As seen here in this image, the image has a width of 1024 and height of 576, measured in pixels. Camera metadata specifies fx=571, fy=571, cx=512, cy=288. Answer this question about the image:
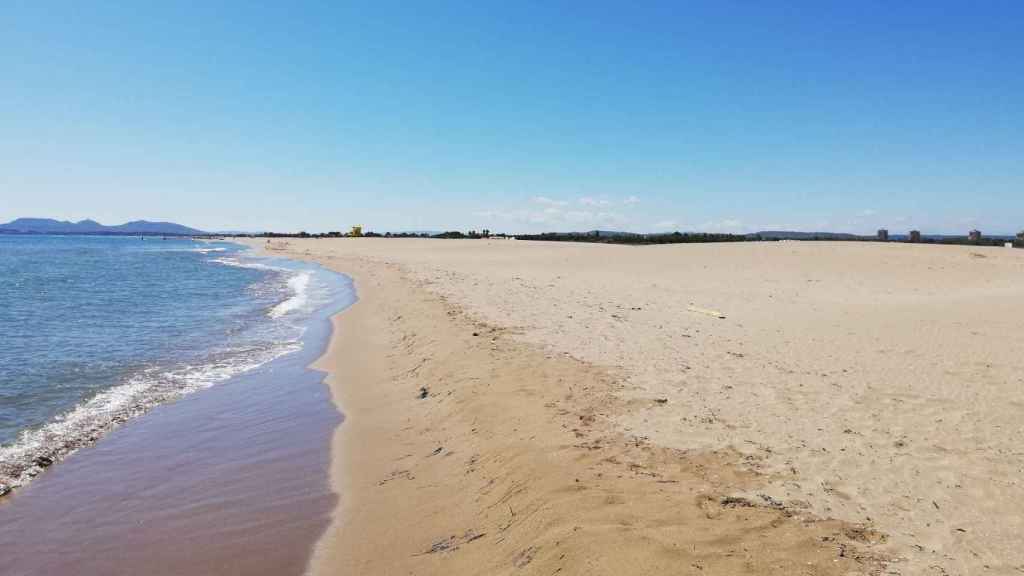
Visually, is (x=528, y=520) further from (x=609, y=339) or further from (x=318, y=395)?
(x=609, y=339)

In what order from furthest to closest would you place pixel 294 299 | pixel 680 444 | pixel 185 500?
1. pixel 294 299
2. pixel 680 444
3. pixel 185 500

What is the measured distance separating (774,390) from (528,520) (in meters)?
5.09

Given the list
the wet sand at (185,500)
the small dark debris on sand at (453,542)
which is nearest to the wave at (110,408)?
the wet sand at (185,500)

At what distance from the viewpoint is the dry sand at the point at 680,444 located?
4324mm

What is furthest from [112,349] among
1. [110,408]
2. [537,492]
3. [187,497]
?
[537,492]

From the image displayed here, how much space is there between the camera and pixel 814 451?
6066 mm

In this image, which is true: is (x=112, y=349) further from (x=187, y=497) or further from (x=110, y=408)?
(x=187, y=497)

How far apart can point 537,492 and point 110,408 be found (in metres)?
7.90

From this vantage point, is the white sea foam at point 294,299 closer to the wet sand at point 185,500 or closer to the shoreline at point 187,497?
the shoreline at point 187,497

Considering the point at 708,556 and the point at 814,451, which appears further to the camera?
the point at 814,451

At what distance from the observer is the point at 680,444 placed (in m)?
6.33

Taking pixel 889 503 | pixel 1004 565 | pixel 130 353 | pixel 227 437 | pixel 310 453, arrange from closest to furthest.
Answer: pixel 1004 565, pixel 889 503, pixel 310 453, pixel 227 437, pixel 130 353

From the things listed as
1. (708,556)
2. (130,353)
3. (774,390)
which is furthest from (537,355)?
(130,353)

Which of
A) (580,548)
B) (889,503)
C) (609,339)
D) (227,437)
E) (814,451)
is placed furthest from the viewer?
(609,339)
